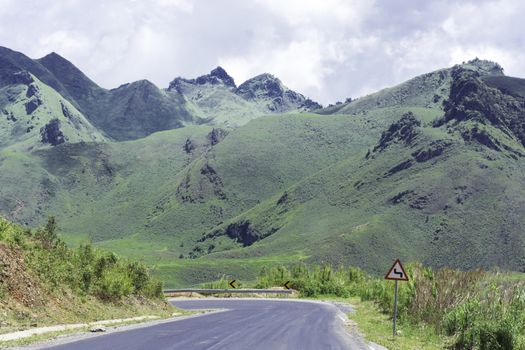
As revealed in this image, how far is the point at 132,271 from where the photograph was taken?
41094 mm

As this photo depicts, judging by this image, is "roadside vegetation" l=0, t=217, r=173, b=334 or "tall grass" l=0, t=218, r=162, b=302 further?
"tall grass" l=0, t=218, r=162, b=302

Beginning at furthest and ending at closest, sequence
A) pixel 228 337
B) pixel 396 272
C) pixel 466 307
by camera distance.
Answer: pixel 396 272 → pixel 466 307 → pixel 228 337

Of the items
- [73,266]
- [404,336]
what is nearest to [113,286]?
[73,266]

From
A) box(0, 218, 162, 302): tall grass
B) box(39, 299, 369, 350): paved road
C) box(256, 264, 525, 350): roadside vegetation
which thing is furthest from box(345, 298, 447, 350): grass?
box(0, 218, 162, 302): tall grass

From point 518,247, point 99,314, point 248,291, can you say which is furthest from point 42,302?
point 518,247

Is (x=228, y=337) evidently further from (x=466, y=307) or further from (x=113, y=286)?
(x=113, y=286)

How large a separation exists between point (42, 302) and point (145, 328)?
4721 mm

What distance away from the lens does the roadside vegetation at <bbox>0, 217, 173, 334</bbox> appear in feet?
88.6

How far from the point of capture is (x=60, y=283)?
31.6 meters

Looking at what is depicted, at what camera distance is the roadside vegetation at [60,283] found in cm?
2702

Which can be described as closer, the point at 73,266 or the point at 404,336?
the point at 404,336

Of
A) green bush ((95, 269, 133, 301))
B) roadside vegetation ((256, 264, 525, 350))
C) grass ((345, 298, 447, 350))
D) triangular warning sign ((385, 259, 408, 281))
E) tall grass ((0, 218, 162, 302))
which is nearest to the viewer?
roadside vegetation ((256, 264, 525, 350))

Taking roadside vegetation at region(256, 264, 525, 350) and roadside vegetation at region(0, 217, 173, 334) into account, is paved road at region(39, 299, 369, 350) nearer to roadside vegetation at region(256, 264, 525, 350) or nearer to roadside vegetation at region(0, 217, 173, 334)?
roadside vegetation at region(256, 264, 525, 350)

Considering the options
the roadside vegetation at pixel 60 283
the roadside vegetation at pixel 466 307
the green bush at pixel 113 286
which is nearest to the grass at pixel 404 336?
the roadside vegetation at pixel 466 307
